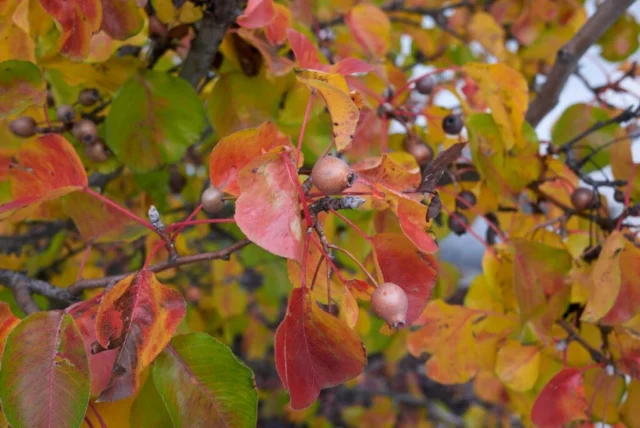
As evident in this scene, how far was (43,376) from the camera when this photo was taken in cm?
42

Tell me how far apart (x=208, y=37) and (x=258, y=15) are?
0.47 feet

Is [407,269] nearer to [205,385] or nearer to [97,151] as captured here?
[205,385]

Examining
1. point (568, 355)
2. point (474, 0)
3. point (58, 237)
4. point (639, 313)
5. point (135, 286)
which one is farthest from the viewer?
point (474, 0)

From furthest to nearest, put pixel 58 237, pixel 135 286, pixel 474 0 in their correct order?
1. pixel 474 0
2. pixel 58 237
3. pixel 135 286

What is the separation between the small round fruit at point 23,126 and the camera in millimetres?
651

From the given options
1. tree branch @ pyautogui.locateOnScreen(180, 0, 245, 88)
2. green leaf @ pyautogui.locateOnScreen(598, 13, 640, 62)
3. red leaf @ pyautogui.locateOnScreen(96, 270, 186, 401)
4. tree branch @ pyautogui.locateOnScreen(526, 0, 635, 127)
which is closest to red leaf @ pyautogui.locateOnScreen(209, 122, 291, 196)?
red leaf @ pyautogui.locateOnScreen(96, 270, 186, 401)

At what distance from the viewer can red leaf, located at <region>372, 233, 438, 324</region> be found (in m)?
0.47

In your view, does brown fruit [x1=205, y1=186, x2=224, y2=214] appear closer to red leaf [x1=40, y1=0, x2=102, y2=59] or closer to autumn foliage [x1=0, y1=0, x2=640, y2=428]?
autumn foliage [x1=0, y1=0, x2=640, y2=428]

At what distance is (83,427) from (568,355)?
1.96 feet

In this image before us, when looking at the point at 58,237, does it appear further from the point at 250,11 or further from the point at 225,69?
the point at 250,11

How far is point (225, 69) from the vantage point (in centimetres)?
74

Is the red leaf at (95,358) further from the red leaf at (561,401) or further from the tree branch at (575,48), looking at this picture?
the tree branch at (575,48)

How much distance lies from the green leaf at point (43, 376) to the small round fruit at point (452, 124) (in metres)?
0.52

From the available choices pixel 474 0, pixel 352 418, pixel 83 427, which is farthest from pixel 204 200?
pixel 352 418
